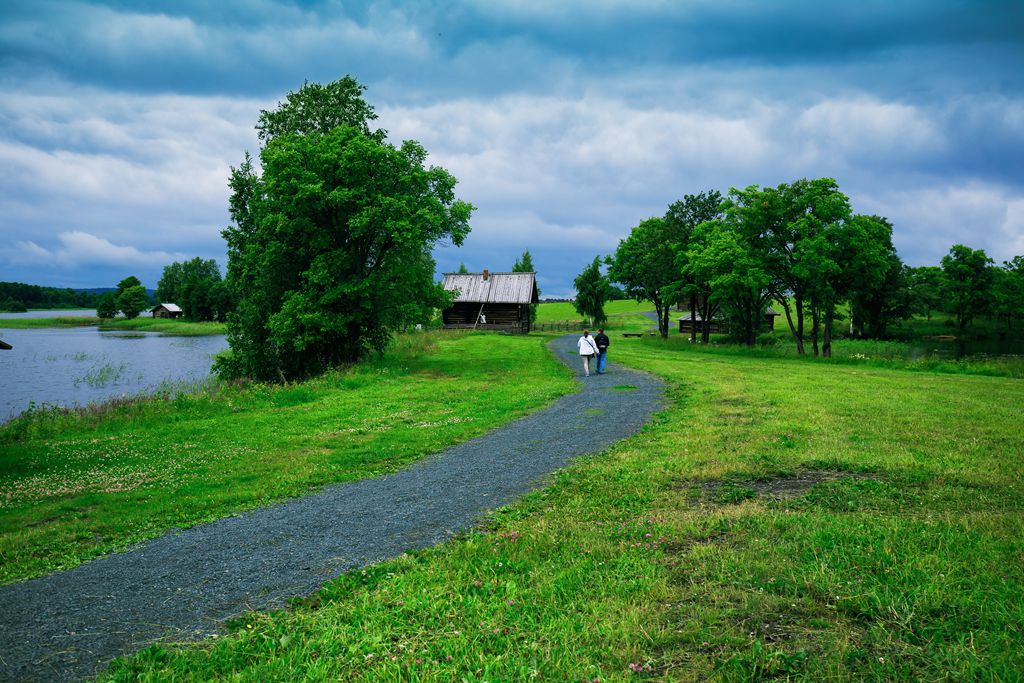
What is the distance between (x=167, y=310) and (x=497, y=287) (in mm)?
118391

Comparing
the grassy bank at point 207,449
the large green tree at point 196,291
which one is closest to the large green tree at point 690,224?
the grassy bank at point 207,449

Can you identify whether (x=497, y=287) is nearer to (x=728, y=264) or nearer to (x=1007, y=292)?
(x=728, y=264)

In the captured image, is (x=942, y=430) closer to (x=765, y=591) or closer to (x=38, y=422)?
(x=765, y=591)

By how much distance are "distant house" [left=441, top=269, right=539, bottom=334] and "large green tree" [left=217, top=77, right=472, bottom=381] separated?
39.7m

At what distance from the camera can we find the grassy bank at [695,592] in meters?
4.43

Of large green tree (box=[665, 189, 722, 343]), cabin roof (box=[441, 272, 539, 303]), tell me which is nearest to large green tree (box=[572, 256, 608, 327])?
cabin roof (box=[441, 272, 539, 303])

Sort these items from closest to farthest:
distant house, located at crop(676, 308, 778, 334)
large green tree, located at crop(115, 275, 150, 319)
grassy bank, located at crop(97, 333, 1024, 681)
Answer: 1. grassy bank, located at crop(97, 333, 1024, 681)
2. distant house, located at crop(676, 308, 778, 334)
3. large green tree, located at crop(115, 275, 150, 319)

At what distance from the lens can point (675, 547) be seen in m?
6.58

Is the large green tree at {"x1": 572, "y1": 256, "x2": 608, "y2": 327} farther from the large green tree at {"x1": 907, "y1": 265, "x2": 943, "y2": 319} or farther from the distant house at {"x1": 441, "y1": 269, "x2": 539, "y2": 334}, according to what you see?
the large green tree at {"x1": 907, "y1": 265, "x2": 943, "y2": 319}

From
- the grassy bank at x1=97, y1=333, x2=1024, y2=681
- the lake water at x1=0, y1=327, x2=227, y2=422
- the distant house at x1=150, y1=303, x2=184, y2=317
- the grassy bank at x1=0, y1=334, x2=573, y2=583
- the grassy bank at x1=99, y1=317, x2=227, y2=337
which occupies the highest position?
the distant house at x1=150, y1=303, x2=184, y2=317

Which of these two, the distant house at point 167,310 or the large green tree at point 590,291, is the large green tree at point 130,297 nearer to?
the distant house at point 167,310

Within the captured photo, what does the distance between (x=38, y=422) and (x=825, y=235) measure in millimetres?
44707

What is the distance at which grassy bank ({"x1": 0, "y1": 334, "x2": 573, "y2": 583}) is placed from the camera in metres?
9.10

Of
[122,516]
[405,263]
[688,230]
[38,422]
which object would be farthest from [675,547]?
[688,230]
